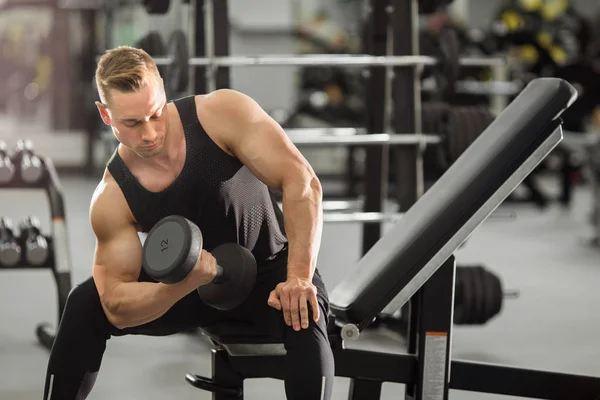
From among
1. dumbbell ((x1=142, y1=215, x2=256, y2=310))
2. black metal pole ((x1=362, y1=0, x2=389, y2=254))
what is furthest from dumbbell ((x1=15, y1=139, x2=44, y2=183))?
dumbbell ((x1=142, y1=215, x2=256, y2=310))

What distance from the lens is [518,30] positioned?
24.3 feet

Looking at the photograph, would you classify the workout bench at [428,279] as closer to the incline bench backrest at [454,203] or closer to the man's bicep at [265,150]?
the incline bench backrest at [454,203]

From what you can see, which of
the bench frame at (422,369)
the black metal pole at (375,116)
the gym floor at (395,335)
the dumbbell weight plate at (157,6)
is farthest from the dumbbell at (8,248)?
the black metal pole at (375,116)

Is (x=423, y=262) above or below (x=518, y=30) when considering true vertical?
below

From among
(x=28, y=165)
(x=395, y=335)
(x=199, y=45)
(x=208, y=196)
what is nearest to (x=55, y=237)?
(x=28, y=165)

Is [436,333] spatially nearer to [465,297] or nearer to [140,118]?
[140,118]

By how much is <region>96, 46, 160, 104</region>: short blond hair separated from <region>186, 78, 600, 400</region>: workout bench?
575mm

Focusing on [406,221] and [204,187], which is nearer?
[204,187]

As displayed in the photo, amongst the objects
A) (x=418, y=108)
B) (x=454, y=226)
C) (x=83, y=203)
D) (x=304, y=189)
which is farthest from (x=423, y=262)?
(x=83, y=203)

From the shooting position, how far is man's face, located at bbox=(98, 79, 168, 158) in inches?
68.5

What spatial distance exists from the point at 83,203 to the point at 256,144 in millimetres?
5395

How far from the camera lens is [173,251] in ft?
5.40

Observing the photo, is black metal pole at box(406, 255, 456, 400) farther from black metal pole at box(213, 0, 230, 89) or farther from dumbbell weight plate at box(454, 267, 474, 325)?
black metal pole at box(213, 0, 230, 89)

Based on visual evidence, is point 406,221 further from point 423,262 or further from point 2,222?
point 2,222
